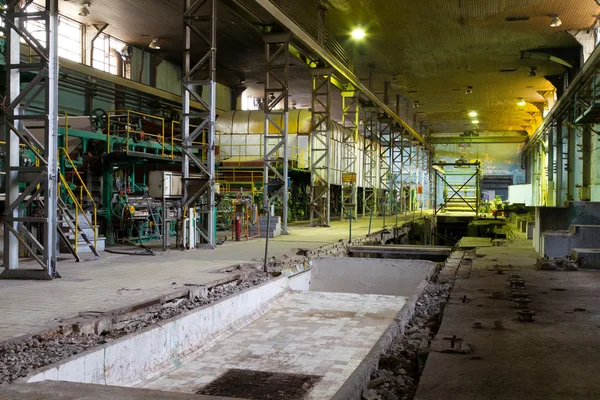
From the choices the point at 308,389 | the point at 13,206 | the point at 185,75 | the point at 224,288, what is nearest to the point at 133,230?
the point at 185,75

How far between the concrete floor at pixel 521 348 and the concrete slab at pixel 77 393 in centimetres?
182

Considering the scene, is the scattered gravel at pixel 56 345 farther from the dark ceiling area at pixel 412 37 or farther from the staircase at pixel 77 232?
the dark ceiling area at pixel 412 37

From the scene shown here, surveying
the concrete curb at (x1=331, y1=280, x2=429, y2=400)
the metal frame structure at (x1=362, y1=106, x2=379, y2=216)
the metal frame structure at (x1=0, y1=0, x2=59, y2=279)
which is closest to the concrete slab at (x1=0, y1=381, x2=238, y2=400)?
the concrete curb at (x1=331, y1=280, x2=429, y2=400)

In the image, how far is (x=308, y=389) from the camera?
6328 millimetres

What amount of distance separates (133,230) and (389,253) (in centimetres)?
823

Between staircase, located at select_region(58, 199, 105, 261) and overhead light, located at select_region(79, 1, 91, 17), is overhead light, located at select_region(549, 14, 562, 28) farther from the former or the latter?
staircase, located at select_region(58, 199, 105, 261)

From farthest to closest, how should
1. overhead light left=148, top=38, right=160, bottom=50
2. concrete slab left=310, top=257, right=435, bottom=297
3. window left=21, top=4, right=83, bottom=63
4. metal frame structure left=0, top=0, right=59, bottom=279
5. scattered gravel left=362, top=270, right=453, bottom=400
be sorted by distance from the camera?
overhead light left=148, top=38, right=160, bottom=50, window left=21, top=4, right=83, bottom=63, concrete slab left=310, top=257, right=435, bottom=297, metal frame structure left=0, top=0, right=59, bottom=279, scattered gravel left=362, top=270, right=453, bottom=400

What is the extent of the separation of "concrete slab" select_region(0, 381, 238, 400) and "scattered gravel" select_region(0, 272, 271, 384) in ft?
1.34

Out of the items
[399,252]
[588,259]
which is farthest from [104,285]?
[399,252]

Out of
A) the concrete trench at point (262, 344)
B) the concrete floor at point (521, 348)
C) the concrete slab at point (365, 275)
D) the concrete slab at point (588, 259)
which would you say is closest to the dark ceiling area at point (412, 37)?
the concrete slab at point (365, 275)

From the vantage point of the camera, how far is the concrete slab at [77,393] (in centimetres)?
424

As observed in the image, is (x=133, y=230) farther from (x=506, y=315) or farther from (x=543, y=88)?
(x=543, y=88)

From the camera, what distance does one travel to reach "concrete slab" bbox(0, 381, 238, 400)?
13.9 ft

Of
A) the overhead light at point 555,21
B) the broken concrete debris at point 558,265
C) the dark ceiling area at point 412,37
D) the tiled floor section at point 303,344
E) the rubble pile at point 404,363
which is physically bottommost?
the tiled floor section at point 303,344
